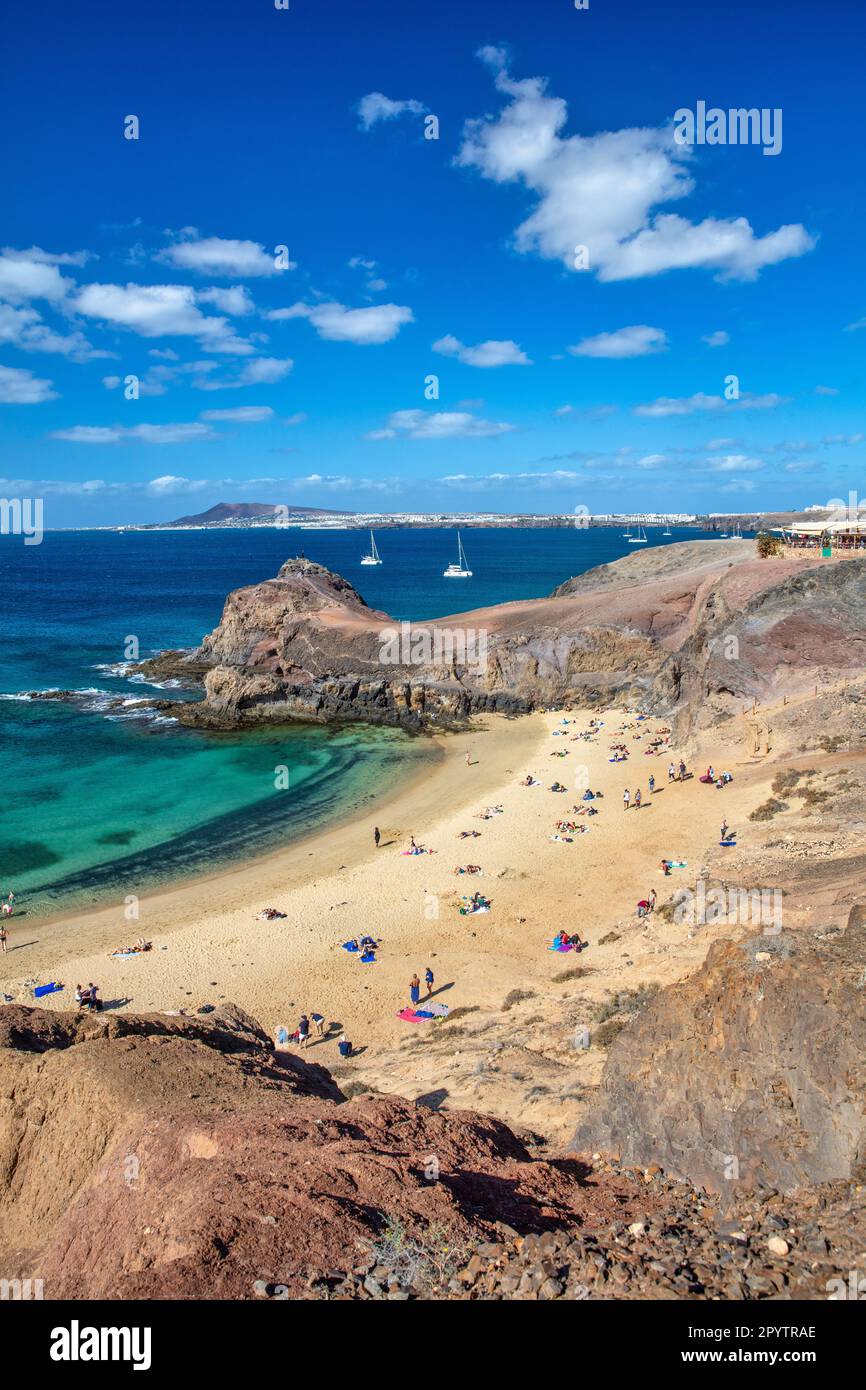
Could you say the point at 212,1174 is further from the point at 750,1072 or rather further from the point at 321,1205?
the point at 750,1072

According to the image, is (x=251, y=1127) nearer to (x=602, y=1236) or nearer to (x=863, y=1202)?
(x=602, y=1236)

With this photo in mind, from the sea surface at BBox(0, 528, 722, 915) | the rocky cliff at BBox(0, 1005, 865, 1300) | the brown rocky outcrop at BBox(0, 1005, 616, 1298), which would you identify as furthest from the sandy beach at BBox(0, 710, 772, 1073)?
the rocky cliff at BBox(0, 1005, 865, 1300)

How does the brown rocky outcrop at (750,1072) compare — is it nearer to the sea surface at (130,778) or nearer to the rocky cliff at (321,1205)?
the rocky cliff at (321,1205)

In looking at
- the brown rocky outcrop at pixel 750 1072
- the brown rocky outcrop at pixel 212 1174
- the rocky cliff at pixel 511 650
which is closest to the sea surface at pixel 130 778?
the rocky cliff at pixel 511 650

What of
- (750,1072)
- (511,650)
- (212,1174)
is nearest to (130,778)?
(511,650)

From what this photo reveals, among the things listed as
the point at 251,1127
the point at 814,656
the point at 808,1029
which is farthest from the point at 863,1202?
the point at 814,656
